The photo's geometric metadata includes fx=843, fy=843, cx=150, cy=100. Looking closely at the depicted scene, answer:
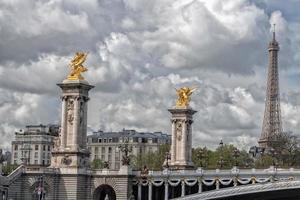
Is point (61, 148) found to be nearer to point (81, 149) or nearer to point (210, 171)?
point (81, 149)

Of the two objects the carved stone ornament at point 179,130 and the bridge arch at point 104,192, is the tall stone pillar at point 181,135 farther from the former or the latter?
the bridge arch at point 104,192

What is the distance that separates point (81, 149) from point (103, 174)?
3423mm

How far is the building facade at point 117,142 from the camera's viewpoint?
596 feet

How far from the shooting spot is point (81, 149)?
8506 centimetres

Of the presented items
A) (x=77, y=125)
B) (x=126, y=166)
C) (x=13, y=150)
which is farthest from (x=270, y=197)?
(x=13, y=150)

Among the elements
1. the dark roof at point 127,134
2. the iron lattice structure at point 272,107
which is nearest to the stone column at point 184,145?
the iron lattice structure at point 272,107

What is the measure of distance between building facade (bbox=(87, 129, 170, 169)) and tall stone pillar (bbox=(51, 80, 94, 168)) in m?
93.1

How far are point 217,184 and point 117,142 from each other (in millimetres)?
103615

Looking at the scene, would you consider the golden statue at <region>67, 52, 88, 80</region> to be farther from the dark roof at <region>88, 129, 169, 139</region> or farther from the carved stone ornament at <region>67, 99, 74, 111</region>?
the dark roof at <region>88, 129, 169, 139</region>

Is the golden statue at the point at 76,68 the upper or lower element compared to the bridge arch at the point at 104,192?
upper

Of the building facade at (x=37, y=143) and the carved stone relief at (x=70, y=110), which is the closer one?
the carved stone relief at (x=70, y=110)

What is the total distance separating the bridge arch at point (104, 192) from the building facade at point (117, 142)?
9042cm

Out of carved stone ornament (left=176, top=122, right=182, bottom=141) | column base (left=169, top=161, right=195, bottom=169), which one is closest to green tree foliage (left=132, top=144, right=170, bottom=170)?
column base (left=169, top=161, right=195, bottom=169)

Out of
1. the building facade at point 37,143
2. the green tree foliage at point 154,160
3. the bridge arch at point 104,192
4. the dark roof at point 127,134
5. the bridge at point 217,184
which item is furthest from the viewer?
the dark roof at point 127,134
